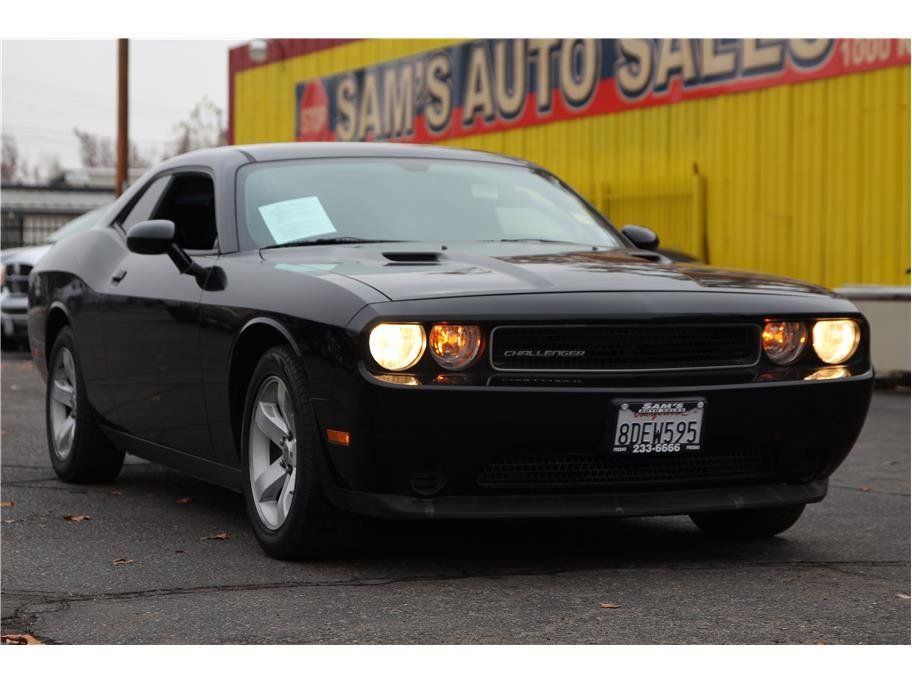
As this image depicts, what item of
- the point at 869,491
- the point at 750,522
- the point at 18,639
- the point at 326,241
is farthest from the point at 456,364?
the point at 869,491

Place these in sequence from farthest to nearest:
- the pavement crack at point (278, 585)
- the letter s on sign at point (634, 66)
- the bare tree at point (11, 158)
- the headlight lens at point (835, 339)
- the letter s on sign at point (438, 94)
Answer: the bare tree at point (11, 158)
the letter s on sign at point (438, 94)
the letter s on sign at point (634, 66)
the headlight lens at point (835, 339)
the pavement crack at point (278, 585)

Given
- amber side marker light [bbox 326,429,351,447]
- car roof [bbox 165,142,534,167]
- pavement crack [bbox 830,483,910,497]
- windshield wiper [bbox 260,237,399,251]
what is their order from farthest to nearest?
1. pavement crack [bbox 830,483,910,497]
2. car roof [bbox 165,142,534,167]
3. windshield wiper [bbox 260,237,399,251]
4. amber side marker light [bbox 326,429,351,447]

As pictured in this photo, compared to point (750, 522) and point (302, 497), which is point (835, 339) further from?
point (302, 497)

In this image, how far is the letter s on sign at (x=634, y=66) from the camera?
18984mm

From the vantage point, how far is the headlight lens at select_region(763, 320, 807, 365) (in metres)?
5.16

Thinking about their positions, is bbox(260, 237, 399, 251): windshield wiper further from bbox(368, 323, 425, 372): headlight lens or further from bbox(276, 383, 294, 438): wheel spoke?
bbox(368, 323, 425, 372): headlight lens

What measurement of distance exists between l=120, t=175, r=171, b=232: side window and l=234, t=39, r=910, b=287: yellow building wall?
963 centimetres

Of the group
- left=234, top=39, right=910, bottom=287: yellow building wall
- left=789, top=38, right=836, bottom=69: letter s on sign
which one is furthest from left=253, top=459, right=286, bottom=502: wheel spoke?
left=789, top=38, right=836, bottom=69: letter s on sign

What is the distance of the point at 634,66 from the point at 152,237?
14.0 m

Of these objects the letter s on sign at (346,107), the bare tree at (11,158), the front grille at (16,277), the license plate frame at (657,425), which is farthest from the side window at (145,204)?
the bare tree at (11,158)

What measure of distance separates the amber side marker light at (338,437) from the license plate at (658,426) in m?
0.81

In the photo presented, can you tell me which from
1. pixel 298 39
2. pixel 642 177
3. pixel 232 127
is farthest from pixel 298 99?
pixel 642 177

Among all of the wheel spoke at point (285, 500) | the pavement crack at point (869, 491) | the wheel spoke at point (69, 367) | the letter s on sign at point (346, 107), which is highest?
the letter s on sign at point (346, 107)

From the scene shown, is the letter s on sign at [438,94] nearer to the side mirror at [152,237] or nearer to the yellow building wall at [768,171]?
the yellow building wall at [768,171]
